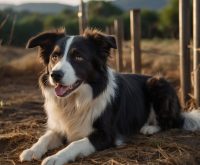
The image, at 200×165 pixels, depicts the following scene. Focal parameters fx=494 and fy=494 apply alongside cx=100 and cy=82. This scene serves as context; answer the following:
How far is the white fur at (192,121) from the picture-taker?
20.6ft

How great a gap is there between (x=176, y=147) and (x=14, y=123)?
2530 mm

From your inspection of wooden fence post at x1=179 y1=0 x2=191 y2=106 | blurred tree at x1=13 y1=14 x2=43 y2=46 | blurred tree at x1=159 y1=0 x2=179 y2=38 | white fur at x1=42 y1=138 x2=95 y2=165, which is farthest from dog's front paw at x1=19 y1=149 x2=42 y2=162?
blurred tree at x1=13 y1=14 x2=43 y2=46

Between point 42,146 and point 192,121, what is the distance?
208 cm

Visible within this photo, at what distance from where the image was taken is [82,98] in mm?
5441

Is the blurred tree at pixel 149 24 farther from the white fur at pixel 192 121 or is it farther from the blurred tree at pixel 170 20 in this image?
the white fur at pixel 192 121

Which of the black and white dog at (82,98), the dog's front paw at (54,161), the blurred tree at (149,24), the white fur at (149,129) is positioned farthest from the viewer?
the blurred tree at (149,24)

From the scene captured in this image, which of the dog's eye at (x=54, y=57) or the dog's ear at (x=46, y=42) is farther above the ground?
the dog's ear at (x=46, y=42)

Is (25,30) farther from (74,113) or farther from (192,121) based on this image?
(74,113)

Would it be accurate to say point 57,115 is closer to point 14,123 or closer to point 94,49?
point 94,49

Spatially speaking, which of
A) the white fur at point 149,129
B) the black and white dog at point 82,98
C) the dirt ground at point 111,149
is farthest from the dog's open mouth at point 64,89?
the white fur at point 149,129

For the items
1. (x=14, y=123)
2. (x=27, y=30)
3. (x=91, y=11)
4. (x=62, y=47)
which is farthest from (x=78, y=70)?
(x=91, y=11)

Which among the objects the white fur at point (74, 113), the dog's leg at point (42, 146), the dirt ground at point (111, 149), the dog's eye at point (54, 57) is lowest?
the dirt ground at point (111, 149)

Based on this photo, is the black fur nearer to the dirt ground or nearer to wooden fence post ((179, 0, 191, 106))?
the dirt ground

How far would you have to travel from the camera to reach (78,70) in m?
5.15
